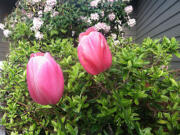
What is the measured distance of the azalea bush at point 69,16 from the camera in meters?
2.72

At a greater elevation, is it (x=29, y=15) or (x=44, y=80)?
(x=29, y=15)

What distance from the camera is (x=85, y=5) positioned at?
310cm

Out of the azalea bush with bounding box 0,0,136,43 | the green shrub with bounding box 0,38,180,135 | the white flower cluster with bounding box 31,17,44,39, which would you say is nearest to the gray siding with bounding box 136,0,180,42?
the azalea bush with bounding box 0,0,136,43

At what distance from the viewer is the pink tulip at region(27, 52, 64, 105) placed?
43 centimetres

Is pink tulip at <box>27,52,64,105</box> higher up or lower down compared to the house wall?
lower down

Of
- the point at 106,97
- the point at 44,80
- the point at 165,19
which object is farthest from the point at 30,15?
the point at 44,80

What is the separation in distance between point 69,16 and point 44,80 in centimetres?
260

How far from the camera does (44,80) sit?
43 cm

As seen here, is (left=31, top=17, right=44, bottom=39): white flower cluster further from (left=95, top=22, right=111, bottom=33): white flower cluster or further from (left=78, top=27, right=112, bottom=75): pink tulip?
(left=78, top=27, right=112, bottom=75): pink tulip

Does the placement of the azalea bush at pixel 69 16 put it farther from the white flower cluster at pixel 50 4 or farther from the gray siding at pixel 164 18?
the gray siding at pixel 164 18

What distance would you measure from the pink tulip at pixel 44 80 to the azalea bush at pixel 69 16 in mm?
2292

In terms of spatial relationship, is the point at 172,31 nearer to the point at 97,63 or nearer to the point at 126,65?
the point at 126,65

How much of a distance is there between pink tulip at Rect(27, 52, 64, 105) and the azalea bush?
2.29 m

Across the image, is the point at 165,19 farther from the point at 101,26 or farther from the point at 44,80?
the point at 44,80
